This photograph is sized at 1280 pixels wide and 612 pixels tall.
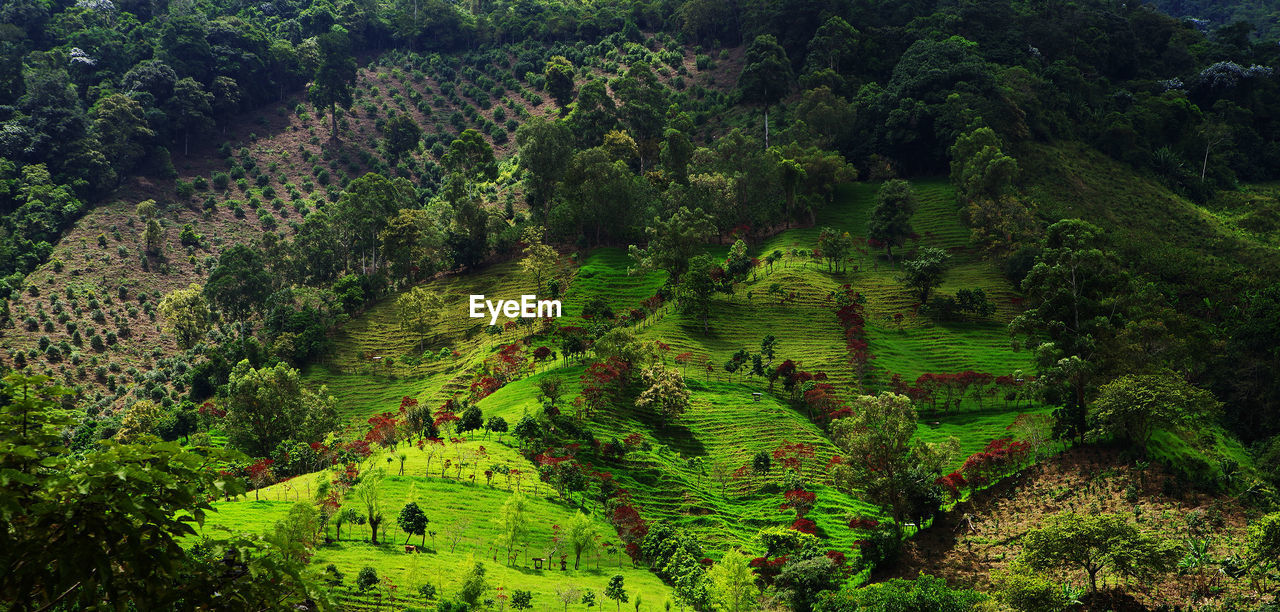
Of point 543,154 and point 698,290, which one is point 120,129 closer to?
point 543,154

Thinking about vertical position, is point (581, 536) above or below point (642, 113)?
below

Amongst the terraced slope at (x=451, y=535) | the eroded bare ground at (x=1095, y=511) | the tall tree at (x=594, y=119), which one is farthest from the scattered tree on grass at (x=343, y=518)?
the tall tree at (x=594, y=119)

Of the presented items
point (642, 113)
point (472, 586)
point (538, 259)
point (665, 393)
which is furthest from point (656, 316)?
point (642, 113)

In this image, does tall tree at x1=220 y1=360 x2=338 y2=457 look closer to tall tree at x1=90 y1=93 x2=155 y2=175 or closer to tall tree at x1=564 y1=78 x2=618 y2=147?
tall tree at x1=564 y1=78 x2=618 y2=147

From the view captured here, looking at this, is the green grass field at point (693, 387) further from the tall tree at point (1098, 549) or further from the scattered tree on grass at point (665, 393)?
the tall tree at point (1098, 549)

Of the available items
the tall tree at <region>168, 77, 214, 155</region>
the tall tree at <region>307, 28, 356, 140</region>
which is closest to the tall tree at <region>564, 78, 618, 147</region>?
the tall tree at <region>307, 28, 356, 140</region>

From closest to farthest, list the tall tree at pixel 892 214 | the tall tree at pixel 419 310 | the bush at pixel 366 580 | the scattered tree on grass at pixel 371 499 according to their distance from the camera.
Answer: the bush at pixel 366 580 → the scattered tree on grass at pixel 371 499 → the tall tree at pixel 419 310 → the tall tree at pixel 892 214
